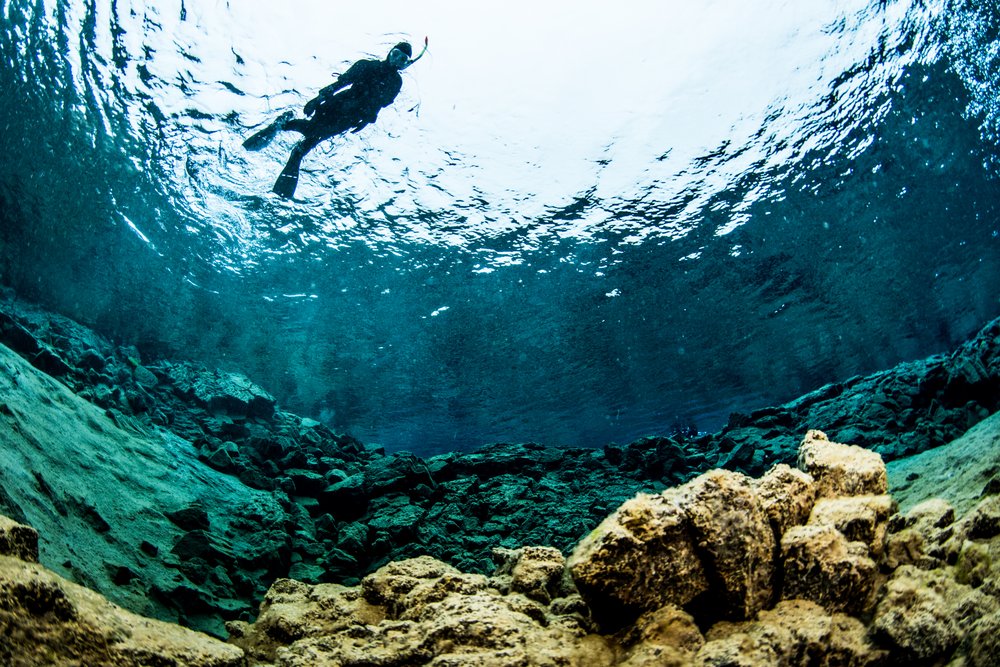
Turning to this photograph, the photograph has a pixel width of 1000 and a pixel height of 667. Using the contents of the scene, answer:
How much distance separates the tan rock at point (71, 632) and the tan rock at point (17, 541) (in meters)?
0.10

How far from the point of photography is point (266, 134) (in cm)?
1237

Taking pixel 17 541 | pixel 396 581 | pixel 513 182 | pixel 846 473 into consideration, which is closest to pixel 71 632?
pixel 17 541

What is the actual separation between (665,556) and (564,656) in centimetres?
67

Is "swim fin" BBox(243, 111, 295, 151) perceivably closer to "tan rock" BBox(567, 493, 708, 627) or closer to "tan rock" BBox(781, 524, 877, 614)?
"tan rock" BBox(567, 493, 708, 627)

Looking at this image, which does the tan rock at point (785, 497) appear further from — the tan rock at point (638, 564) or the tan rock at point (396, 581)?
the tan rock at point (396, 581)

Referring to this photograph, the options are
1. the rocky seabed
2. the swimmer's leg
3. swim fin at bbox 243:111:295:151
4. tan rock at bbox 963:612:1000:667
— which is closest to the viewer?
tan rock at bbox 963:612:1000:667

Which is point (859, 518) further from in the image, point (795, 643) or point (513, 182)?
point (513, 182)

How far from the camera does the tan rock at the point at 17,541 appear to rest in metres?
1.94

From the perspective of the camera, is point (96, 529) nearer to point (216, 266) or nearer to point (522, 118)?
point (522, 118)

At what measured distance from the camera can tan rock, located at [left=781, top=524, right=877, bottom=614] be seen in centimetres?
224

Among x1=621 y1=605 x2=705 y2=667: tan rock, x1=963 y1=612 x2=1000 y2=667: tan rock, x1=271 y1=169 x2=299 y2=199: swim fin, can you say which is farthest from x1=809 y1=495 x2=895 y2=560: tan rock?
x1=271 y1=169 x2=299 y2=199: swim fin

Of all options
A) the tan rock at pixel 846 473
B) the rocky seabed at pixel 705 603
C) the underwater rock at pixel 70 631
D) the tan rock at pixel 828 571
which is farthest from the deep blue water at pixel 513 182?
the underwater rock at pixel 70 631

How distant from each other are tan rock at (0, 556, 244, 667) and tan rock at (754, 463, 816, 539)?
283 centimetres

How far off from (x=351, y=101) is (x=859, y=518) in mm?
12274
